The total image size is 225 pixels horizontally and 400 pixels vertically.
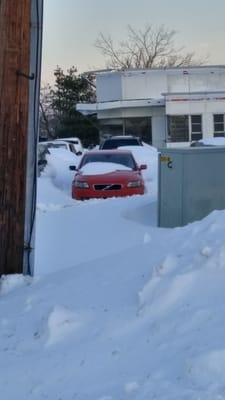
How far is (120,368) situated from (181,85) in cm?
4400

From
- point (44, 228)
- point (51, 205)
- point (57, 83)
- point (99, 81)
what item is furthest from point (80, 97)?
point (44, 228)

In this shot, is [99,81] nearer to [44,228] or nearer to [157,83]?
[157,83]

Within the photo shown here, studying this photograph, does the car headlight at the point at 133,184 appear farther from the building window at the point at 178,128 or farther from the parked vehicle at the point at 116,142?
the building window at the point at 178,128

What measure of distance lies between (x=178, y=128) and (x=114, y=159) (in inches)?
989

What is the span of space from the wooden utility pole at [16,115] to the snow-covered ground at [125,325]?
0.42 metres

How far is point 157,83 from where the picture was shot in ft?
153

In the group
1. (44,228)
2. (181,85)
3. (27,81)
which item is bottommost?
(44,228)

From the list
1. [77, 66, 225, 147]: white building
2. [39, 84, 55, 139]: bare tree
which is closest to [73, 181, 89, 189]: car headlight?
[77, 66, 225, 147]: white building

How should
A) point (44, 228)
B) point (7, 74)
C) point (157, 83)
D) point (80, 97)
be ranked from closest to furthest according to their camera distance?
point (7, 74), point (44, 228), point (157, 83), point (80, 97)

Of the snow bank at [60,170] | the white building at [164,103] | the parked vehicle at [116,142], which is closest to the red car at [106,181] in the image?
the snow bank at [60,170]

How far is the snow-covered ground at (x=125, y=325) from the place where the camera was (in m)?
3.93

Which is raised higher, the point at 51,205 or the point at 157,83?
the point at 157,83

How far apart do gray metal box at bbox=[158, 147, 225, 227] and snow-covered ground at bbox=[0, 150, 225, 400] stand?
324 centimetres

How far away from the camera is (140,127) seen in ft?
158
